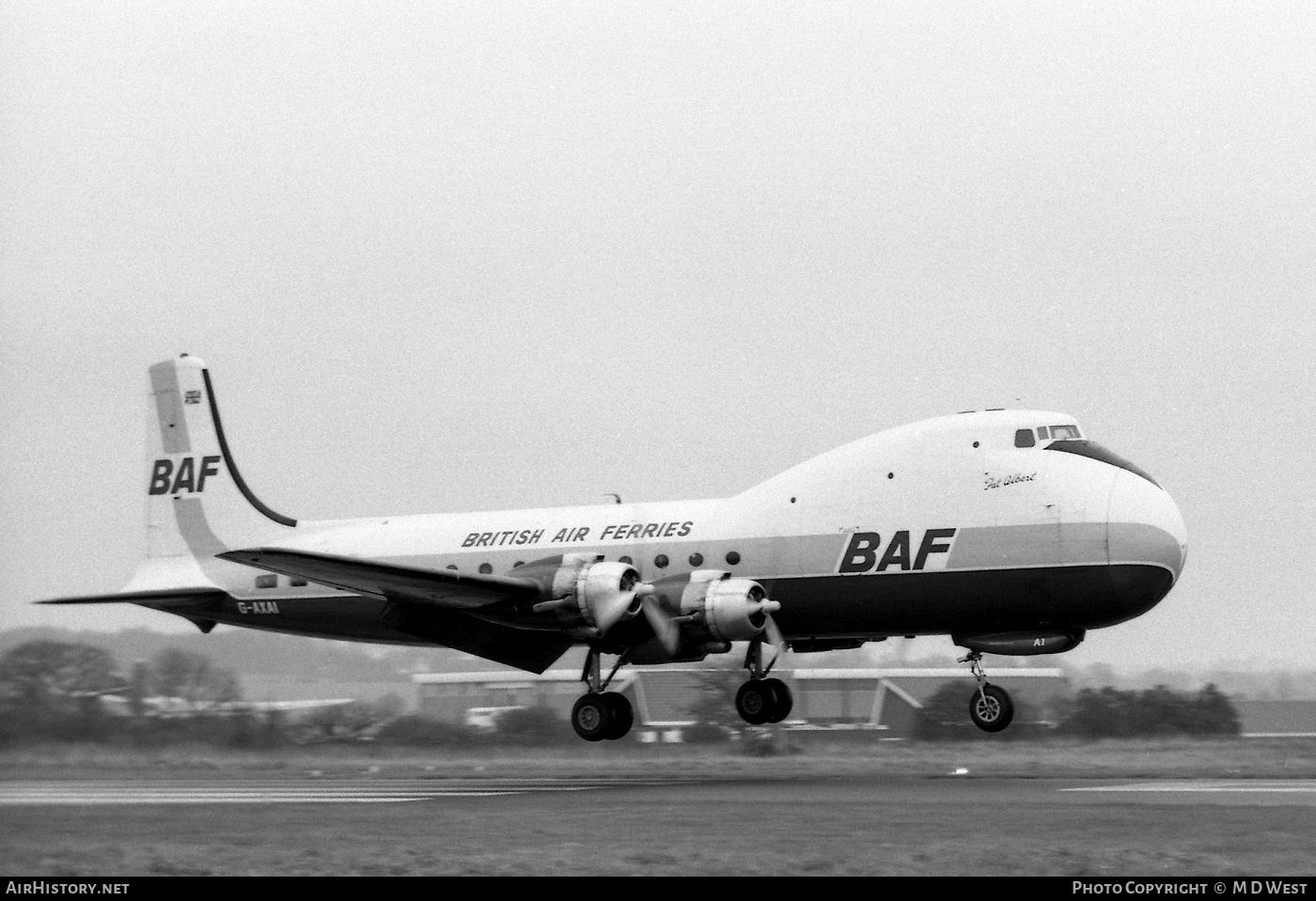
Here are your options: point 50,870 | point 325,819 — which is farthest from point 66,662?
point 50,870

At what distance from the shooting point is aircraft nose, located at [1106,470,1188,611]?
22812 mm

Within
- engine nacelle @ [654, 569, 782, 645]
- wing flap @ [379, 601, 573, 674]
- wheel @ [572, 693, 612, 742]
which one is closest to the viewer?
engine nacelle @ [654, 569, 782, 645]

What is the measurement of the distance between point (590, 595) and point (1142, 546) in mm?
8336

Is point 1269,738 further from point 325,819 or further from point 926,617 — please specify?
Answer: point 325,819

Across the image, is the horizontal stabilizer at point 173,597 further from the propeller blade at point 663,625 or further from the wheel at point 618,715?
A: the propeller blade at point 663,625

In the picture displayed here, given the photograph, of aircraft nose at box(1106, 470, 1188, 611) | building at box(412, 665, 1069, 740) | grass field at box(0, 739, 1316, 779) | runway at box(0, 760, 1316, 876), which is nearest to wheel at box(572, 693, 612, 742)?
runway at box(0, 760, 1316, 876)

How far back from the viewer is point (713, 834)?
17734mm

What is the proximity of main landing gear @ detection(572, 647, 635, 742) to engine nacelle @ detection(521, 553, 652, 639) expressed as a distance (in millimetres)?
1080

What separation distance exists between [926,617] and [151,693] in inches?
567

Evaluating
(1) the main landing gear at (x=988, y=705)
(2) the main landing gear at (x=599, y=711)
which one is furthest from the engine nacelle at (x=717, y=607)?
(1) the main landing gear at (x=988, y=705)

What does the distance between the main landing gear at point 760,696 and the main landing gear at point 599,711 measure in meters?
1.93

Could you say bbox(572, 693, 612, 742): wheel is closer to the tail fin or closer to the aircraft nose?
the aircraft nose

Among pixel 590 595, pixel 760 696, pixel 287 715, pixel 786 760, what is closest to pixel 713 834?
pixel 590 595

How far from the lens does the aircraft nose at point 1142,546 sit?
22812 millimetres
